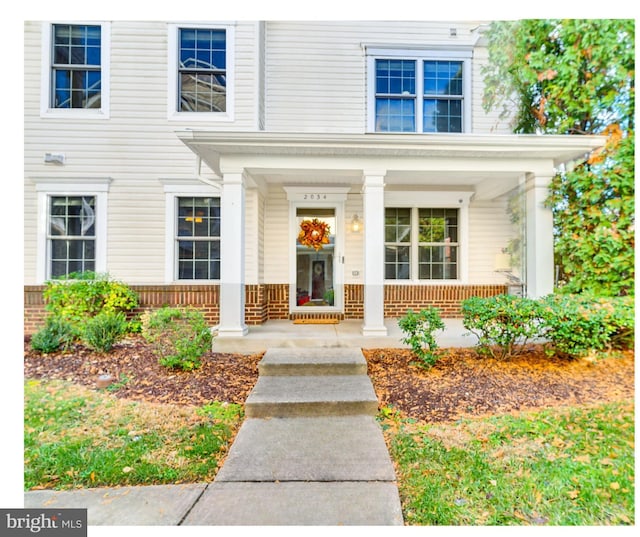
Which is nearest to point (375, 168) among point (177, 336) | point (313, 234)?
point (313, 234)

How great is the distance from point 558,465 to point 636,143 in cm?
229

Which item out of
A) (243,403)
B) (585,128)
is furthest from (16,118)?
(585,128)

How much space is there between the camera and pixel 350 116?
4871 millimetres

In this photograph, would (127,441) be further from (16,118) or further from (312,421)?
(16,118)

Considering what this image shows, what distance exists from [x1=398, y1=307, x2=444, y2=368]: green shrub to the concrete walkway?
880 millimetres

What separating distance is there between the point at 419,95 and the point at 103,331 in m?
5.16

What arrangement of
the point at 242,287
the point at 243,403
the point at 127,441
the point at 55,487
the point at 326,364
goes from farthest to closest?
the point at 242,287 → the point at 326,364 → the point at 243,403 → the point at 127,441 → the point at 55,487

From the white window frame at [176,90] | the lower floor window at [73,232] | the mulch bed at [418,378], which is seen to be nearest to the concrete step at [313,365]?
the mulch bed at [418,378]

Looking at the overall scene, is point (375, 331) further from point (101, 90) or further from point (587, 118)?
point (101, 90)

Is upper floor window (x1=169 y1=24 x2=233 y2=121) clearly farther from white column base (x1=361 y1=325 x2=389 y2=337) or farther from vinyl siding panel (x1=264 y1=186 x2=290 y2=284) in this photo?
white column base (x1=361 y1=325 x2=389 y2=337)

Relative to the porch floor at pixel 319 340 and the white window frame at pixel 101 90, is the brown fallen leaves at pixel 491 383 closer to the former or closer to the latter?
the porch floor at pixel 319 340

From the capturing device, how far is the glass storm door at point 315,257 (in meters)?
4.91

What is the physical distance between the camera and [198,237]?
446 cm

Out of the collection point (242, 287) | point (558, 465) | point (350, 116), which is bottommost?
point (558, 465)
